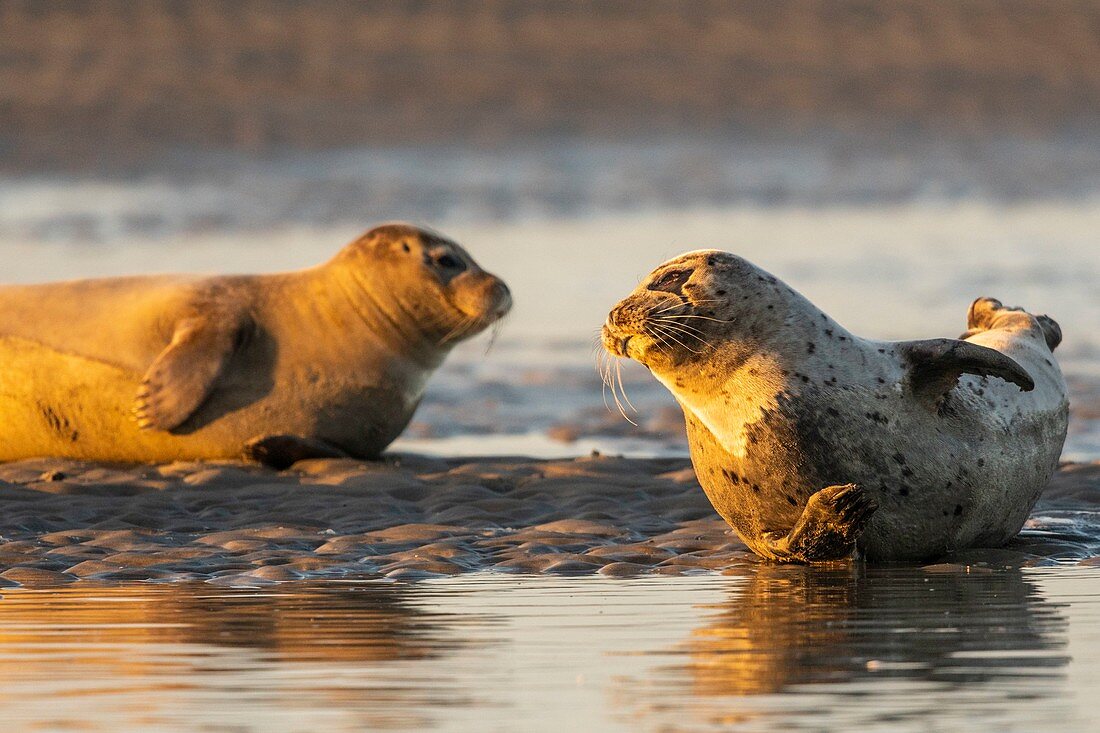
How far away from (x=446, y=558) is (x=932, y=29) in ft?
87.3

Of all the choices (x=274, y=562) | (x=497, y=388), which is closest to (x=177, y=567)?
(x=274, y=562)

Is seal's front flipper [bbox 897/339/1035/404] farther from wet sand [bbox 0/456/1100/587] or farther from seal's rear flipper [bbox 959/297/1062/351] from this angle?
seal's rear flipper [bbox 959/297/1062/351]

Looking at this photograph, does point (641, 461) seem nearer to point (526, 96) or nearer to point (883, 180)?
point (883, 180)

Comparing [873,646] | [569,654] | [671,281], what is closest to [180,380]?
[671,281]

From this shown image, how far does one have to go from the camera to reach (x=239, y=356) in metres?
10.8

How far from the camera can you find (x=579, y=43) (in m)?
32.7

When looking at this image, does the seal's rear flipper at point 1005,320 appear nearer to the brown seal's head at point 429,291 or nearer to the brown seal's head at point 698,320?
the brown seal's head at point 698,320

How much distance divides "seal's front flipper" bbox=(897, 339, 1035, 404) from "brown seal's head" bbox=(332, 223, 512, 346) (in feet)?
12.8

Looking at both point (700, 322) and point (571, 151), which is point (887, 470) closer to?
point (700, 322)

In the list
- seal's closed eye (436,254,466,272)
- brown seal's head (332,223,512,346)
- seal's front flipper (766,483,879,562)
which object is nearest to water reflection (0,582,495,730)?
seal's front flipper (766,483,879,562)

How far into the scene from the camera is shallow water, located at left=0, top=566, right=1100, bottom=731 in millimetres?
4777

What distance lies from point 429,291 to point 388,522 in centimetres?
260

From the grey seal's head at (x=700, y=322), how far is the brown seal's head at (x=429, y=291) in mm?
3577

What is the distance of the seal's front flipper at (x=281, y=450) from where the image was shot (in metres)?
10.3
